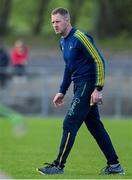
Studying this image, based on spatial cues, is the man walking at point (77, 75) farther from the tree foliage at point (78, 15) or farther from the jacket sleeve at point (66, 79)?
the tree foliage at point (78, 15)

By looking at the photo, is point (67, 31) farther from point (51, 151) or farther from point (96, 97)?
point (51, 151)

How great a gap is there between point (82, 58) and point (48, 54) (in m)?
34.2

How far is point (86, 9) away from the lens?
62281 millimetres

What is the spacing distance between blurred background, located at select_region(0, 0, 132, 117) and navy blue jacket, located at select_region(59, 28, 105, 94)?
14507 millimetres

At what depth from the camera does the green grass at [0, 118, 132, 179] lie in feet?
34.8

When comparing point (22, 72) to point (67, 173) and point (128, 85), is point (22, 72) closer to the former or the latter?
point (128, 85)

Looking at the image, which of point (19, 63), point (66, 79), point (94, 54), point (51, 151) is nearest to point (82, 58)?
point (94, 54)

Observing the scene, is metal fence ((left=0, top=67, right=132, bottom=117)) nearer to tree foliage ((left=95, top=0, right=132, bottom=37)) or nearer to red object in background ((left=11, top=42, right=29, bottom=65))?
red object in background ((left=11, top=42, right=29, bottom=65))

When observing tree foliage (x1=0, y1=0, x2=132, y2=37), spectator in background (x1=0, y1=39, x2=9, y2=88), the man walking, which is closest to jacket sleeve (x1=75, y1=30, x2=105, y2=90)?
the man walking

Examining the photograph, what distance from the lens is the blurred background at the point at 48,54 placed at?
25844 mm

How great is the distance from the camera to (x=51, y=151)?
1425 cm

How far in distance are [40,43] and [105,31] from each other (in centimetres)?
402

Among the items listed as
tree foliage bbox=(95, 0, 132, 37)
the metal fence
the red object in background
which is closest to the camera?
the metal fence

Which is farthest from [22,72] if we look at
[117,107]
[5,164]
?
[5,164]
